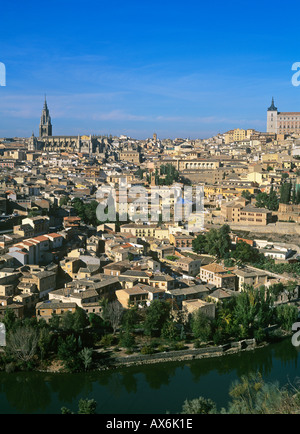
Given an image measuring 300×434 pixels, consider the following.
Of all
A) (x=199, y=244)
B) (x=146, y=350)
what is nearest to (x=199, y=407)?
(x=146, y=350)

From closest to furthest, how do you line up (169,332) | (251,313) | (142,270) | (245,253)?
1. (169,332)
2. (251,313)
3. (142,270)
4. (245,253)

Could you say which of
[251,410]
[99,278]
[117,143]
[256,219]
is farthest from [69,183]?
[117,143]

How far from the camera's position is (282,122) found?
22500 millimetres

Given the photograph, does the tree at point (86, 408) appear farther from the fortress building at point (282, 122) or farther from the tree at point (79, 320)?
the fortress building at point (282, 122)

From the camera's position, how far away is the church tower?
2581cm

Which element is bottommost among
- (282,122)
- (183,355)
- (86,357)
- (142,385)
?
(142,385)

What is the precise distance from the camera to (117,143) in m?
24.2

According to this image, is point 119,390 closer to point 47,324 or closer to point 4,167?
point 47,324

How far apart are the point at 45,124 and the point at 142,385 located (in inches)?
902

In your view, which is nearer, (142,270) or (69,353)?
(69,353)

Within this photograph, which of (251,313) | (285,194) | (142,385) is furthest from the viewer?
(285,194)

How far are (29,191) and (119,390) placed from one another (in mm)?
6817

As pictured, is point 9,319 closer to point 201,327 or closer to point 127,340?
point 127,340

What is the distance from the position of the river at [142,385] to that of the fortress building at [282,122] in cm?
1868
